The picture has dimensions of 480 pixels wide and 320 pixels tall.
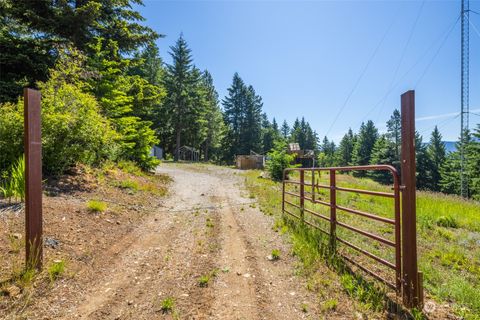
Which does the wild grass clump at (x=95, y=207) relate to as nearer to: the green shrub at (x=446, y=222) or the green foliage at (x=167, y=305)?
the green foliage at (x=167, y=305)

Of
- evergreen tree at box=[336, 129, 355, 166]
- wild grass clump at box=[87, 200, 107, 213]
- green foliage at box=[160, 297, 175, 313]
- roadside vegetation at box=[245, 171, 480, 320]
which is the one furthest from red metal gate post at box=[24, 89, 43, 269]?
evergreen tree at box=[336, 129, 355, 166]

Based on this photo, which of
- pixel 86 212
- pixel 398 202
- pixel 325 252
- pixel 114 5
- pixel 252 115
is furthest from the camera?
pixel 252 115

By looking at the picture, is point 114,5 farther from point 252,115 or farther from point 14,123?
point 252,115

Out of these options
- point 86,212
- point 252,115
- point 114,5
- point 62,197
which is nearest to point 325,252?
point 86,212

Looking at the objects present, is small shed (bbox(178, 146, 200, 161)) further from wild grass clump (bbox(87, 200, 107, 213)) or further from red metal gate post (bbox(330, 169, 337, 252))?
red metal gate post (bbox(330, 169, 337, 252))

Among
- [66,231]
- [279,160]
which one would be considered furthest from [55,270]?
[279,160]

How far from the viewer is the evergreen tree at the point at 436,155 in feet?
144

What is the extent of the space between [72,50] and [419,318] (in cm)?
1283

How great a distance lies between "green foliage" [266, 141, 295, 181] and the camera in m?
15.1

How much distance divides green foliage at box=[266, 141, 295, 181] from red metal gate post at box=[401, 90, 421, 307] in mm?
12235

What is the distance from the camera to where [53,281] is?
3145 mm

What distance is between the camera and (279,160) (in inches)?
599

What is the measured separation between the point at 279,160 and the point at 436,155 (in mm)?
46727

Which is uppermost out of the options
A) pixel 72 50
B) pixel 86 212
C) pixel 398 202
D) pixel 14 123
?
pixel 72 50
